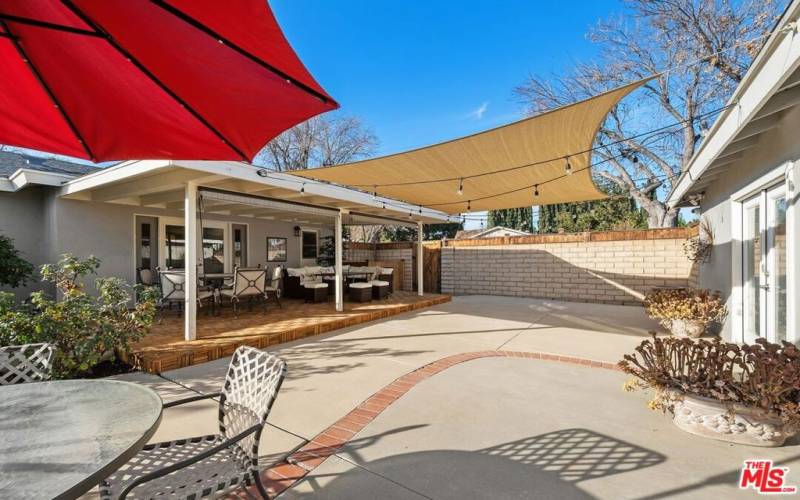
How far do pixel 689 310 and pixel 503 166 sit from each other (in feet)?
12.4

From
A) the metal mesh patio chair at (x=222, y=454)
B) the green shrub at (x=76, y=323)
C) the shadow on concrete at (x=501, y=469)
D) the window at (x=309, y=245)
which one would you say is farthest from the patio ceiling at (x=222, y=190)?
the shadow on concrete at (x=501, y=469)

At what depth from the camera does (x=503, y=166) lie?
20.3 feet

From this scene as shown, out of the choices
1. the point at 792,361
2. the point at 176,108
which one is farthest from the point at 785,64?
the point at 176,108

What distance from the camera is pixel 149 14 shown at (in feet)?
5.50

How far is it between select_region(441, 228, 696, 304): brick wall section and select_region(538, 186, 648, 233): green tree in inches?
309

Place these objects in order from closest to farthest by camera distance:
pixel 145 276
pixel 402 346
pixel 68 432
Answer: pixel 68 432 < pixel 402 346 < pixel 145 276

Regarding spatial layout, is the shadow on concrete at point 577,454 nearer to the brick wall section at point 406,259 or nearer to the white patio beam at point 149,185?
the white patio beam at point 149,185

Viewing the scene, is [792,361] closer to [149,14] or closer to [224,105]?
[224,105]

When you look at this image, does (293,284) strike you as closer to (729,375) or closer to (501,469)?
(501,469)

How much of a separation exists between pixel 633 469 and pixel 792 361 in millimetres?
1457

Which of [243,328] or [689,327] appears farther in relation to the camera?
[243,328]

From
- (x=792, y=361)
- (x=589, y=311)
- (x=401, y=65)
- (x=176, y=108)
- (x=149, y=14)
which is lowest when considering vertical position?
(x=589, y=311)

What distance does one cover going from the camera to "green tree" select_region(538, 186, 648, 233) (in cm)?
1916

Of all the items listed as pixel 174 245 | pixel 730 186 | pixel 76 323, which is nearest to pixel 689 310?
pixel 730 186
